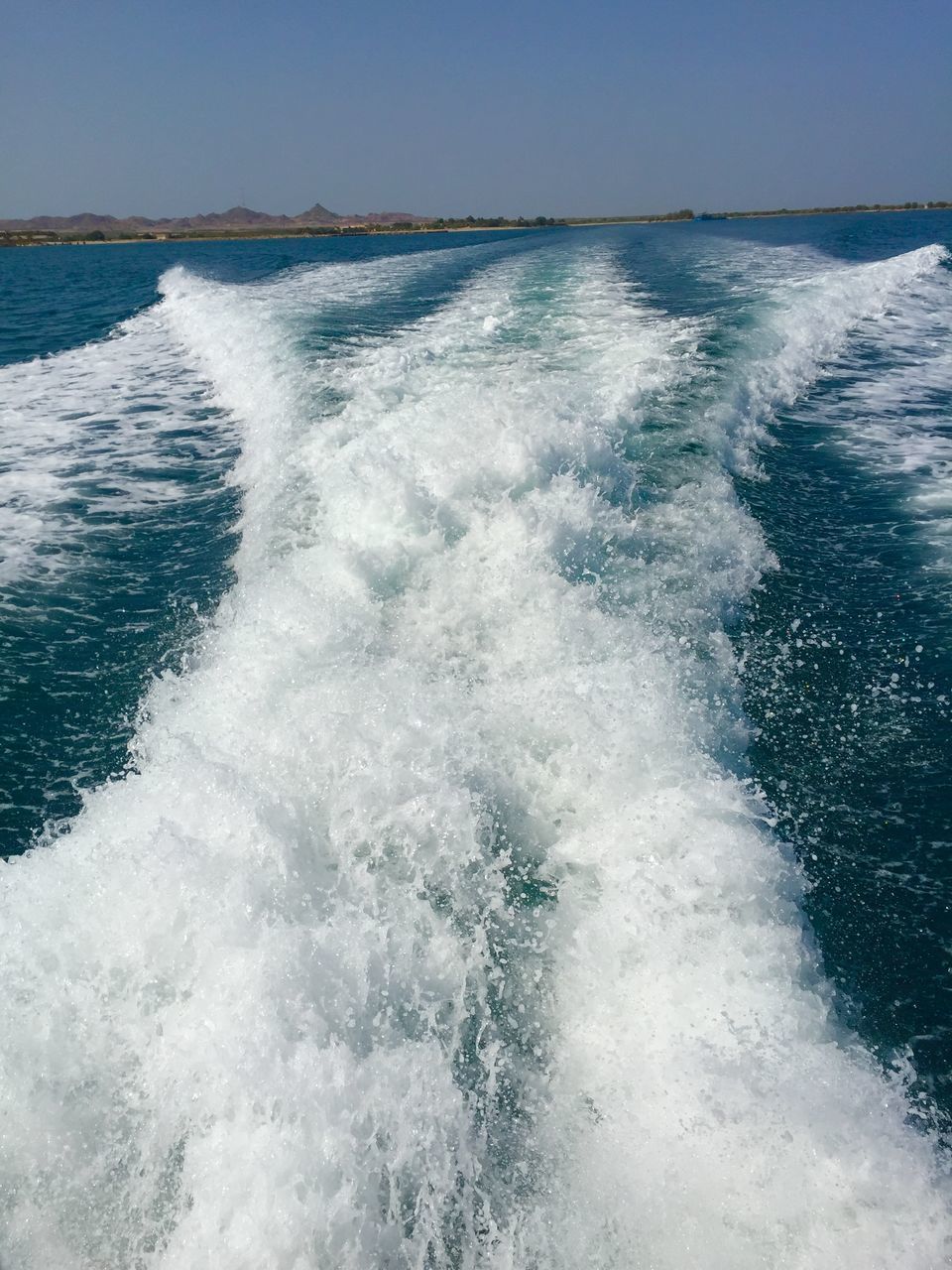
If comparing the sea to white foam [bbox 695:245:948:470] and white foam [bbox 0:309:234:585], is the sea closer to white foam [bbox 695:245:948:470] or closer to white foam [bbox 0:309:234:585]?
white foam [bbox 0:309:234:585]

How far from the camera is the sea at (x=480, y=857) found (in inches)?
100

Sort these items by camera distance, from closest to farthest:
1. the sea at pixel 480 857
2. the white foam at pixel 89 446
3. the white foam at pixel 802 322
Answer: the sea at pixel 480 857 → the white foam at pixel 89 446 → the white foam at pixel 802 322

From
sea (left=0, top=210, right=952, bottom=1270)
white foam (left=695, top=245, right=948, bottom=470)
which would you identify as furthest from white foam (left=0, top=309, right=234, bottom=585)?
white foam (left=695, top=245, right=948, bottom=470)

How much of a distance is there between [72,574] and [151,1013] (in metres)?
4.71

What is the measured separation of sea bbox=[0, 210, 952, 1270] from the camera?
2.54 metres

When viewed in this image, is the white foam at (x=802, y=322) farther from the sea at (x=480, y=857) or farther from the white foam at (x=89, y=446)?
the white foam at (x=89, y=446)

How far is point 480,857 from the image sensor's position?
145 inches

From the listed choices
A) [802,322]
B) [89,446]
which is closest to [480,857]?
[89,446]

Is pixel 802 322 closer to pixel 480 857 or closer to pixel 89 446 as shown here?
pixel 89 446

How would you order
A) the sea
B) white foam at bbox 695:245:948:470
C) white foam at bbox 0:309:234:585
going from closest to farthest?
the sea
white foam at bbox 0:309:234:585
white foam at bbox 695:245:948:470

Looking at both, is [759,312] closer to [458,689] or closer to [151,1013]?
[458,689]

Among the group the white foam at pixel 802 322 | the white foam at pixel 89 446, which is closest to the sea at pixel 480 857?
the white foam at pixel 89 446

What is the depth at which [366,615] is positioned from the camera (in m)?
5.39

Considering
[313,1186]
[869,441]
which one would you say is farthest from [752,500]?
[313,1186]
